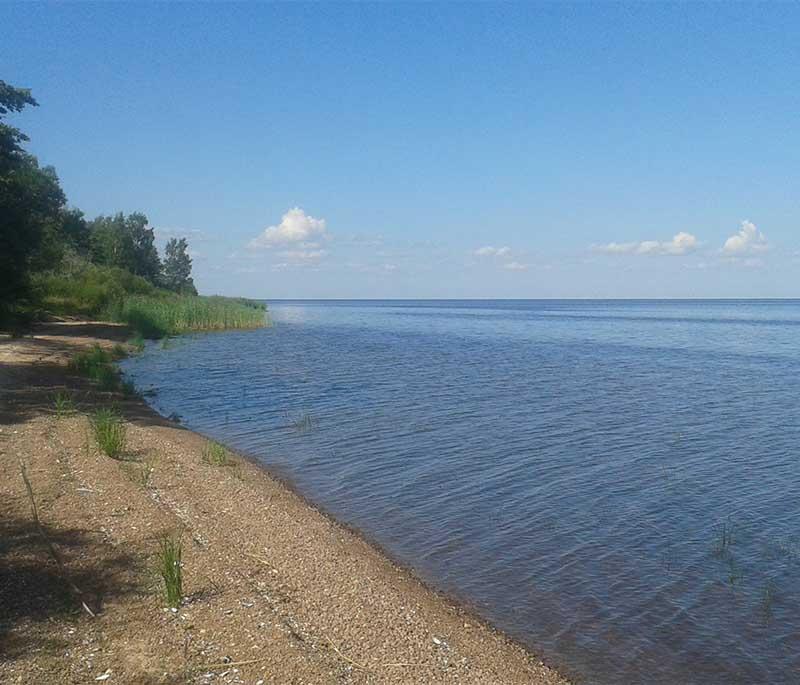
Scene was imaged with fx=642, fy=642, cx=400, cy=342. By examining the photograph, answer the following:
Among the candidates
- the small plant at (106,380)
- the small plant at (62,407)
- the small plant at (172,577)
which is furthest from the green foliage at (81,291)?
the small plant at (172,577)

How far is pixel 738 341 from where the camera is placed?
173 ft

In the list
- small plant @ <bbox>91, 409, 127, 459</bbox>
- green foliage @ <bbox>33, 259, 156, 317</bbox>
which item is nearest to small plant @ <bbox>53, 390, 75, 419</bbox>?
small plant @ <bbox>91, 409, 127, 459</bbox>

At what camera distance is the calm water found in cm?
740

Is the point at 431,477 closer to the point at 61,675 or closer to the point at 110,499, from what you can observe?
the point at 110,499

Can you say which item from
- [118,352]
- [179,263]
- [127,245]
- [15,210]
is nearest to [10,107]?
[15,210]

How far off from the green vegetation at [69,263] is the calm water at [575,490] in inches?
259

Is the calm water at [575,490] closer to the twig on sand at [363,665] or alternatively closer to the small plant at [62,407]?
the twig on sand at [363,665]

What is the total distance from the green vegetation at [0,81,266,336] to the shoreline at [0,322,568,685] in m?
12.4

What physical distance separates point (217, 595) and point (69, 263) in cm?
5211

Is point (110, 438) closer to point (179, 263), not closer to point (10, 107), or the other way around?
point (10, 107)

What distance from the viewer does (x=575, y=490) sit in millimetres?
12266

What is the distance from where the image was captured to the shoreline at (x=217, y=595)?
5461 millimetres

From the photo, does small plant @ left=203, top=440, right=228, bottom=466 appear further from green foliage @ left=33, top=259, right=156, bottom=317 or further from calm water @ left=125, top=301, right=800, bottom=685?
green foliage @ left=33, top=259, right=156, bottom=317

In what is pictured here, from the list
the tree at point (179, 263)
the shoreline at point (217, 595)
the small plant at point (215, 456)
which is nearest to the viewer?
the shoreline at point (217, 595)
